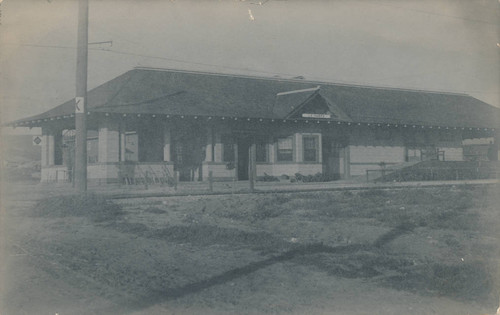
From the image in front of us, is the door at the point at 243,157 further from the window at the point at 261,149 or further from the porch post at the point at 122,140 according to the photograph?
the porch post at the point at 122,140

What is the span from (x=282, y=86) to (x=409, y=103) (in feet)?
30.3

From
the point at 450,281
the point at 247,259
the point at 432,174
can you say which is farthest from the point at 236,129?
the point at 450,281

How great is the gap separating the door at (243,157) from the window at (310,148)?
3.17 metres

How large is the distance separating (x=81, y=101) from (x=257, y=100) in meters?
15.2

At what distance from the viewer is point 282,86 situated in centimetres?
3141

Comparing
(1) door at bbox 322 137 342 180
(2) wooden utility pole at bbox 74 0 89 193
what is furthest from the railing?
(2) wooden utility pole at bbox 74 0 89 193

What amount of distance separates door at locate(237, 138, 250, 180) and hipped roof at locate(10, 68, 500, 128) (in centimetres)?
176

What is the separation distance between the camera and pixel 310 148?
28.0m

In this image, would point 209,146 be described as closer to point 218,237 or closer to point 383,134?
point 383,134

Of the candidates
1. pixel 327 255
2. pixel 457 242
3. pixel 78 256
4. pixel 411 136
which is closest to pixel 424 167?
pixel 411 136

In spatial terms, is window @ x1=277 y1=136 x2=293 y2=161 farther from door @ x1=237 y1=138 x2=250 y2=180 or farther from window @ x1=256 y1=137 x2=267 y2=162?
door @ x1=237 y1=138 x2=250 y2=180

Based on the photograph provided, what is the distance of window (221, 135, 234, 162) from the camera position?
26.1m

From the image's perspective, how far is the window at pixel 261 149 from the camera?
1077 inches

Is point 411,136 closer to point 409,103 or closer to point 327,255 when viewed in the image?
point 409,103
